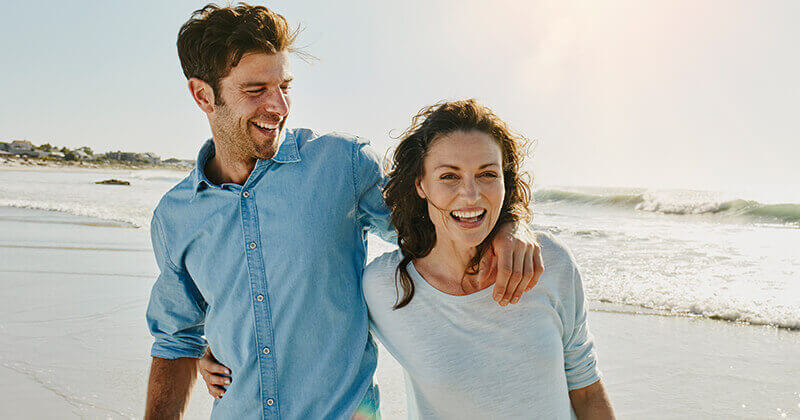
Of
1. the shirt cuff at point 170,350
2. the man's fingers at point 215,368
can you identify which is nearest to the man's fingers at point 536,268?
the man's fingers at point 215,368

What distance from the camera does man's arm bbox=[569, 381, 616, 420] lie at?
2.06 metres

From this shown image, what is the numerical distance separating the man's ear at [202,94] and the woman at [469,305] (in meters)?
0.80

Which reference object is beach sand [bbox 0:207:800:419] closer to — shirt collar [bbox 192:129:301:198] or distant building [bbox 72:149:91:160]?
shirt collar [bbox 192:129:301:198]

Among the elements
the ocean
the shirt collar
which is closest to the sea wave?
the ocean

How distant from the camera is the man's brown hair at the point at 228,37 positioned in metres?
2.09

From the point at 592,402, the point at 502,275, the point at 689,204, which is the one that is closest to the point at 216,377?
the point at 502,275

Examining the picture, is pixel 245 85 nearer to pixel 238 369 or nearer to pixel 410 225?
pixel 410 225

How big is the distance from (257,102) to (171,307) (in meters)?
0.94

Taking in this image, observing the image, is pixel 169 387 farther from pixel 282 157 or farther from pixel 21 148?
pixel 21 148

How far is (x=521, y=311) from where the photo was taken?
1965 mm

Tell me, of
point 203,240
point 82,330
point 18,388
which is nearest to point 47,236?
point 82,330

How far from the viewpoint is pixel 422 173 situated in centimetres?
213

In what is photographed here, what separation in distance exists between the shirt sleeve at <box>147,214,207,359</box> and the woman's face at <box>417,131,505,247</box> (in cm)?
110

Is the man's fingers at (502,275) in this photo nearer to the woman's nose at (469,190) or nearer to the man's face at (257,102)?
the woman's nose at (469,190)
